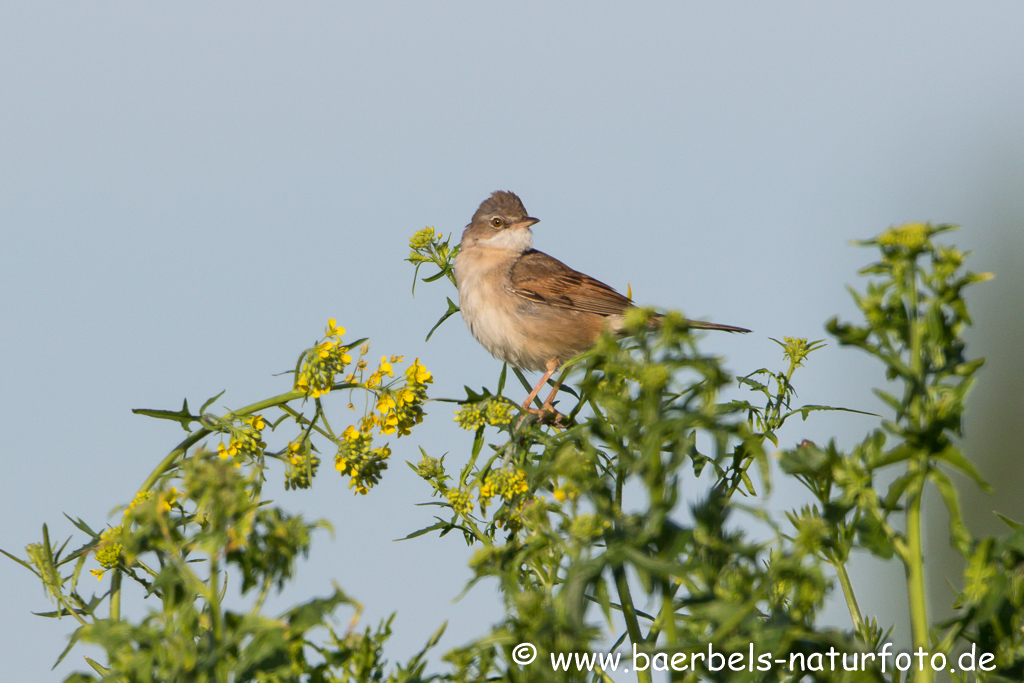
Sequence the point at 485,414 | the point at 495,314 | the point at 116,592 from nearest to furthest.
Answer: the point at 116,592 → the point at 485,414 → the point at 495,314

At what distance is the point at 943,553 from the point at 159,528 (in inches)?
689

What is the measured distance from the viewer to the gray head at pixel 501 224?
9242mm

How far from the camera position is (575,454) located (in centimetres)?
160

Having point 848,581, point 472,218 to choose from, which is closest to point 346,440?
point 848,581

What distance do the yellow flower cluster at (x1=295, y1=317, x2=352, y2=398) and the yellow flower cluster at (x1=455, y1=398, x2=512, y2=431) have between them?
1.73 ft

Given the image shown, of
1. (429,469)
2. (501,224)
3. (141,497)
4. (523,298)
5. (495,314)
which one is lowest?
(141,497)

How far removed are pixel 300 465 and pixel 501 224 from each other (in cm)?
717

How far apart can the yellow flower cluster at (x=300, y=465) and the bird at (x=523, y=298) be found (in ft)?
17.1

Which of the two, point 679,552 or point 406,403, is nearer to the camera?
point 679,552

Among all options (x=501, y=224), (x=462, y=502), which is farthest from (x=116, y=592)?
(x=501, y=224)

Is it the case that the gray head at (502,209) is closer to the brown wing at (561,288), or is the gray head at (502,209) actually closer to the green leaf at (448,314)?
the brown wing at (561,288)

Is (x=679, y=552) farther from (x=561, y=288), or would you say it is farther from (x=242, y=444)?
(x=561, y=288)

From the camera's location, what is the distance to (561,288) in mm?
8805

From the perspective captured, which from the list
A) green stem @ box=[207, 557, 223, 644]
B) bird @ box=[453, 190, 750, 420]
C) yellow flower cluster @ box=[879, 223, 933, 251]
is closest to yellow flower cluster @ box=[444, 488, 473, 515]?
green stem @ box=[207, 557, 223, 644]
